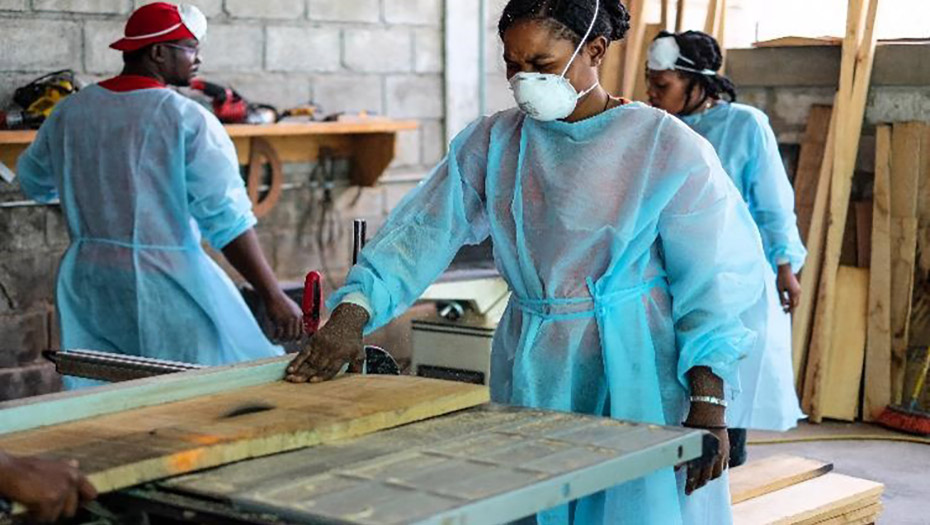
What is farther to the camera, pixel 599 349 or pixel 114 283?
pixel 114 283

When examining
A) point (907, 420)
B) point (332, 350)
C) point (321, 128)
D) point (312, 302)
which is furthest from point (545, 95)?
point (907, 420)

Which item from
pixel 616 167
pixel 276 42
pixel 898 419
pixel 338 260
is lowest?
pixel 898 419

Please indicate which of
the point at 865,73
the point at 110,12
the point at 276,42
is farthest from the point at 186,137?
the point at 865,73

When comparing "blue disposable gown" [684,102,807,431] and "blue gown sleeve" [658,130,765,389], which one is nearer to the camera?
"blue gown sleeve" [658,130,765,389]

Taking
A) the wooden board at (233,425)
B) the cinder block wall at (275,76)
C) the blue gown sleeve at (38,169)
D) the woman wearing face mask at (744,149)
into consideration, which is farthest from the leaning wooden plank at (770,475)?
the cinder block wall at (275,76)

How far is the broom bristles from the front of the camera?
541cm

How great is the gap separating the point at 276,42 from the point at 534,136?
3.05m

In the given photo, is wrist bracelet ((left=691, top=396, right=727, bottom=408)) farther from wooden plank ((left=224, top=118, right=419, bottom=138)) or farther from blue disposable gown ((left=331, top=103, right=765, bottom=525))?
wooden plank ((left=224, top=118, right=419, bottom=138))

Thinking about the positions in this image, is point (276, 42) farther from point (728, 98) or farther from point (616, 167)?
point (616, 167)

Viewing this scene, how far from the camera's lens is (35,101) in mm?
4453

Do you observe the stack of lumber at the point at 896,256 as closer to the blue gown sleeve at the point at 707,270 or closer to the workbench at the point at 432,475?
the blue gown sleeve at the point at 707,270

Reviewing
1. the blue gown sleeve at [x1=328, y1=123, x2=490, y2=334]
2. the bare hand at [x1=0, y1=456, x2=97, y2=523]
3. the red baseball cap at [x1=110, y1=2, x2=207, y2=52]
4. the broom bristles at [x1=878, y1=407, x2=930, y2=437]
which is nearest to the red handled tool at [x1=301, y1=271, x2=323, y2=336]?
the blue gown sleeve at [x1=328, y1=123, x2=490, y2=334]

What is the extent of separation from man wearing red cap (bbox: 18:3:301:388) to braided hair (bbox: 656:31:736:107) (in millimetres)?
1472

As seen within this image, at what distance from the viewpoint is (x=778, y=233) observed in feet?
14.3
